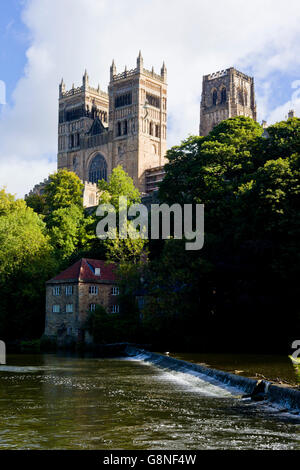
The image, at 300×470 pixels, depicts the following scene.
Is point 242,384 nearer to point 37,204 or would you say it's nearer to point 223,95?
point 37,204

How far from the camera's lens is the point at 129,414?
16750 millimetres

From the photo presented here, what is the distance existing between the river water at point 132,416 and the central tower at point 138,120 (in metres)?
99.4

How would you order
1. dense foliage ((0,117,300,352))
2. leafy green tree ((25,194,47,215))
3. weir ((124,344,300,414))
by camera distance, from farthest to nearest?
1. leafy green tree ((25,194,47,215))
2. dense foliage ((0,117,300,352))
3. weir ((124,344,300,414))

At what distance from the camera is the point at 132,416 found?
1642 cm

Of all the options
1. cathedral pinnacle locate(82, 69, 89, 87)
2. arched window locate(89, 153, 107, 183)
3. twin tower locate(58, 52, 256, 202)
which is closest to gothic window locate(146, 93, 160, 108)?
twin tower locate(58, 52, 256, 202)

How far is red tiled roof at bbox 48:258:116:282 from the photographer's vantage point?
5381 cm

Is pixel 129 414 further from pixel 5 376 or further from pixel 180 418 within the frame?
pixel 5 376

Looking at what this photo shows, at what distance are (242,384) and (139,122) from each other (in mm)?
107473

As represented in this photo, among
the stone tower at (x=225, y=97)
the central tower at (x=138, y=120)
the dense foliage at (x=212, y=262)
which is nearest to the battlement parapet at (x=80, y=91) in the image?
the central tower at (x=138, y=120)

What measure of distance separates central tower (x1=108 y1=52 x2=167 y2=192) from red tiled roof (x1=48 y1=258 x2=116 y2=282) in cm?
6655

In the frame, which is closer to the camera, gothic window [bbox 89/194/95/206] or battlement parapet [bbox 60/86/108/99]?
gothic window [bbox 89/194/95/206]

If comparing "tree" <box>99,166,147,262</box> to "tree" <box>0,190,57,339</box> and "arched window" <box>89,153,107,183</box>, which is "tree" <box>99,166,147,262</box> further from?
"arched window" <box>89,153,107,183</box>
